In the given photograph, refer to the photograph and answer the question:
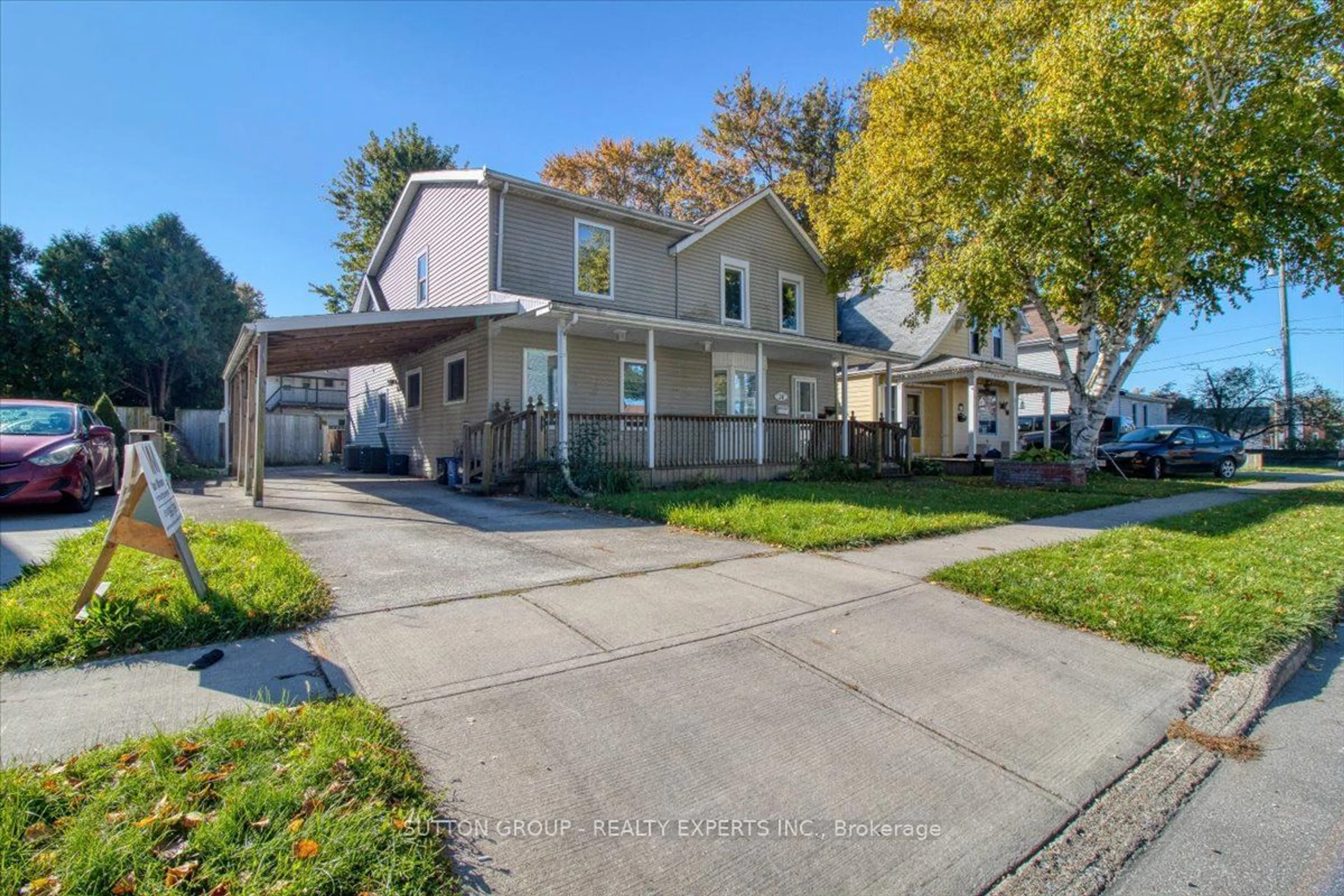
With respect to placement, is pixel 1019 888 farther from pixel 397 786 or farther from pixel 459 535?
pixel 459 535

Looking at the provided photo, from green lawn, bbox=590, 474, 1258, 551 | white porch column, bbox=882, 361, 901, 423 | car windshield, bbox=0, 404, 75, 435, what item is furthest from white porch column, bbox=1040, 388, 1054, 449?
car windshield, bbox=0, 404, 75, 435

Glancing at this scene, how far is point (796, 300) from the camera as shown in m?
18.8

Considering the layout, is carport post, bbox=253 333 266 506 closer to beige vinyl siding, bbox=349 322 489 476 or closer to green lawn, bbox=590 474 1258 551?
beige vinyl siding, bbox=349 322 489 476

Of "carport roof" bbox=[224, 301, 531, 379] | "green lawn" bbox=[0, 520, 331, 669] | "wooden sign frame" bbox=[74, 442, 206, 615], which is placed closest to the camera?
"green lawn" bbox=[0, 520, 331, 669]

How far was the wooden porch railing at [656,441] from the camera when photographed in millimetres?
11125

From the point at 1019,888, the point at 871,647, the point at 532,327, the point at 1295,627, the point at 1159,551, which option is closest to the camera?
the point at 1019,888

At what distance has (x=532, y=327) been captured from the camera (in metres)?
12.9

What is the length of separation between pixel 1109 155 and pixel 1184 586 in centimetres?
1098

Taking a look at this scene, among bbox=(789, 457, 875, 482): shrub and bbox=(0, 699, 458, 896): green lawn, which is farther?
bbox=(789, 457, 875, 482): shrub

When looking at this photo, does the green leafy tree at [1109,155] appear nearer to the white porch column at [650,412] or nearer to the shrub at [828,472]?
the shrub at [828,472]

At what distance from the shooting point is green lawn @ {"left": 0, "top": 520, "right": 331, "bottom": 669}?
11.3 ft

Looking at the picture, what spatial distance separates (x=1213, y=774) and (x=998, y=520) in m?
6.39

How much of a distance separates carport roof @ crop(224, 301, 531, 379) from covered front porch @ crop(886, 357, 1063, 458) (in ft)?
45.8

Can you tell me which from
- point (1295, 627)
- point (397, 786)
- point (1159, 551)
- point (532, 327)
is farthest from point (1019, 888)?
point (532, 327)
